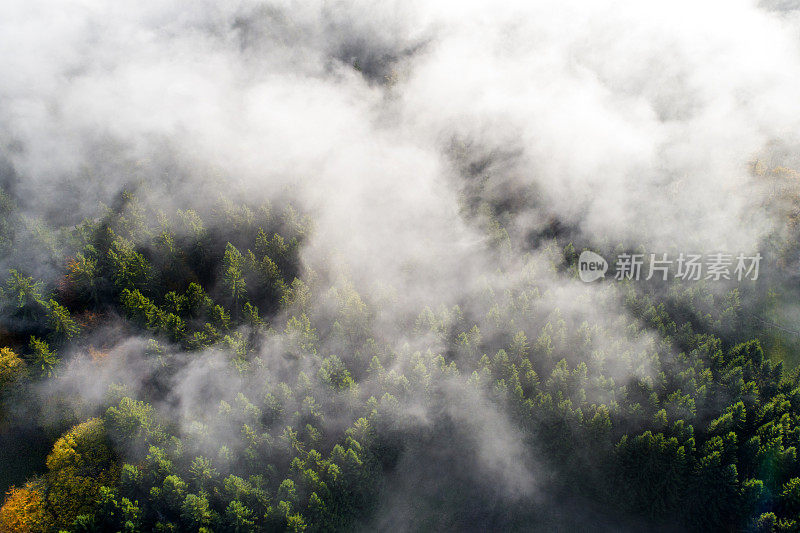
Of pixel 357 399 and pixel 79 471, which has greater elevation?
pixel 357 399

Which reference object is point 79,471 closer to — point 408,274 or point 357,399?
point 357,399

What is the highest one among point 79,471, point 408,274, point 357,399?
point 408,274

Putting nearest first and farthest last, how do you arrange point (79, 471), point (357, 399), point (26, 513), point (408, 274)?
point (26, 513)
point (79, 471)
point (357, 399)
point (408, 274)

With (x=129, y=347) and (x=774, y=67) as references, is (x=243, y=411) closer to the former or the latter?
(x=129, y=347)

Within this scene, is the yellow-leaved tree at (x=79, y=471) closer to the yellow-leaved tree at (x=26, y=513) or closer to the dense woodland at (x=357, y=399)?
the dense woodland at (x=357, y=399)

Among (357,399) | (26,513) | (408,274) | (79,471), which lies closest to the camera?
(26,513)

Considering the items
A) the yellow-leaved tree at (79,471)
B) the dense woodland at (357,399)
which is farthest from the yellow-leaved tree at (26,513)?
the yellow-leaved tree at (79,471)

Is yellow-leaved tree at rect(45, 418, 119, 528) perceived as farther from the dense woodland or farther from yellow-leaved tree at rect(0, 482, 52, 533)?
yellow-leaved tree at rect(0, 482, 52, 533)

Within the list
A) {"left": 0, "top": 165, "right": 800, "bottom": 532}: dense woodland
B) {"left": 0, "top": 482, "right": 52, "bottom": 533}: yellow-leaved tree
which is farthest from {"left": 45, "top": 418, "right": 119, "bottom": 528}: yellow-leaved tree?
{"left": 0, "top": 482, "right": 52, "bottom": 533}: yellow-leaved tree

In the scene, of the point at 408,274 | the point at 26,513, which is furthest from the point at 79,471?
the point at 408,274
